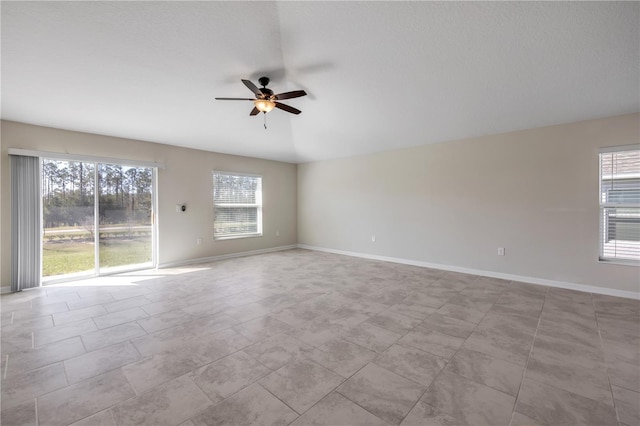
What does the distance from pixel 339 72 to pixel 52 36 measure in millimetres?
2961

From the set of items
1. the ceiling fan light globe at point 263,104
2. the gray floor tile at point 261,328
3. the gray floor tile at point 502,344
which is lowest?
the gray floor tile at point 261,328

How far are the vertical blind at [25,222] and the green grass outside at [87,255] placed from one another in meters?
0.22

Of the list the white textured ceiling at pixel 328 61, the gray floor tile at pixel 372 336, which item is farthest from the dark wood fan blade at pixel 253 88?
the gray floor tile at pixel 372 336

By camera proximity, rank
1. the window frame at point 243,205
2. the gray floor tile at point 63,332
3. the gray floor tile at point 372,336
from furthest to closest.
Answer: the window frame at point 243,205 → the gray floor tile at point 63,332 → the gray floor tile at point 372,336

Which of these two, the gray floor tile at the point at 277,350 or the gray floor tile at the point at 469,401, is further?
the gray floor tile at the point at 277,350

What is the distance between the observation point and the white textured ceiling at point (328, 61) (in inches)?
97.8

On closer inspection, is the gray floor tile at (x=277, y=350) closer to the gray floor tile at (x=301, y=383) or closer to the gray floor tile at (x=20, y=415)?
the gray floor tile at (x=301, y=383)

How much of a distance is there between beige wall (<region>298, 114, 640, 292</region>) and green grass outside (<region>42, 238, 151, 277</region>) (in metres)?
4.42

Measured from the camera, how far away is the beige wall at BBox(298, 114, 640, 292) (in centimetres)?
389

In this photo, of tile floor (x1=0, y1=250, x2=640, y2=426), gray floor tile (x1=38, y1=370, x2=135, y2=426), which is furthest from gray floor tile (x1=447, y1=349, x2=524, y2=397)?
gray floor tile (x1=38, y1=370, x2=135, y2=426)

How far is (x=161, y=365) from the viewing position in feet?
7.13

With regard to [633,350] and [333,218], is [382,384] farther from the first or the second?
[333,218]

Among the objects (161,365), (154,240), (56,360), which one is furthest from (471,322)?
(154,240)

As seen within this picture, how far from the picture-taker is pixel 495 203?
4.65 m
